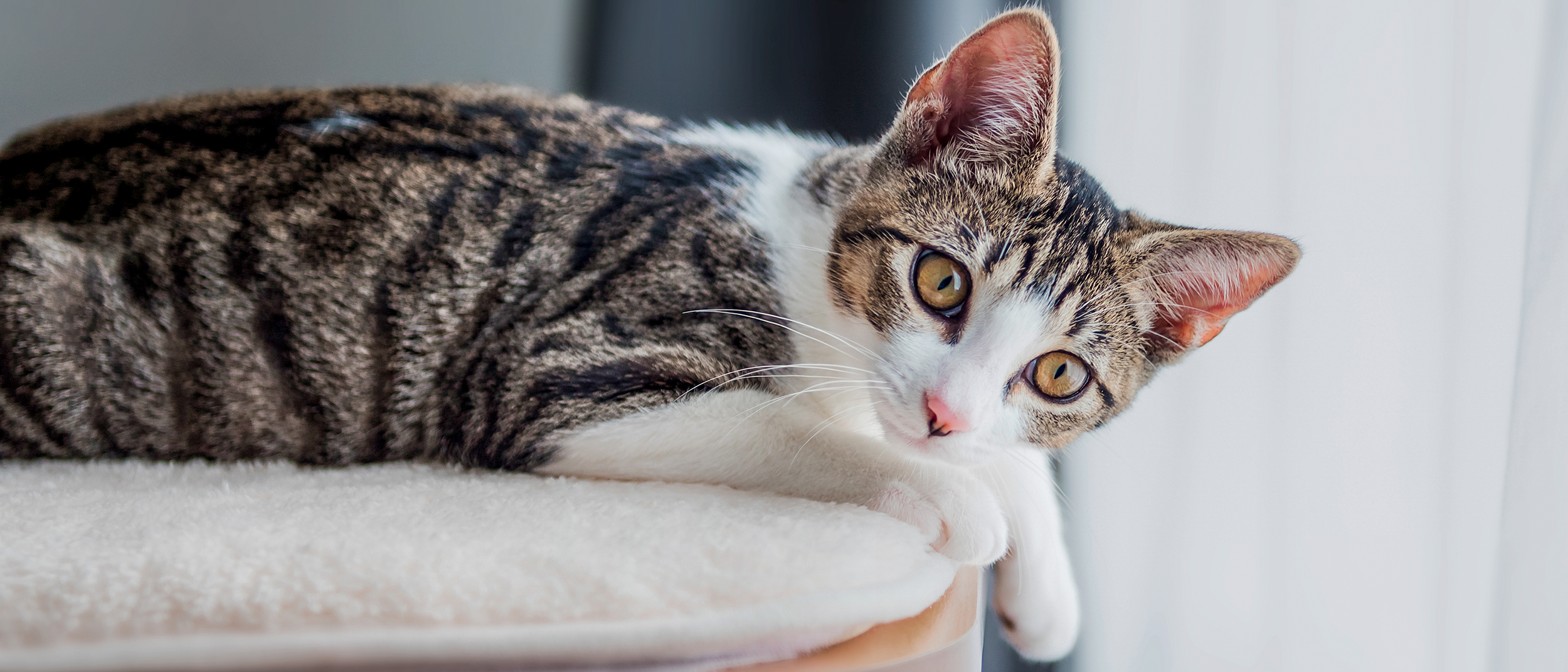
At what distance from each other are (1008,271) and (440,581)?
76 centimetres

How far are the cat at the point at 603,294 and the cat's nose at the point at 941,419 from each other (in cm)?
2

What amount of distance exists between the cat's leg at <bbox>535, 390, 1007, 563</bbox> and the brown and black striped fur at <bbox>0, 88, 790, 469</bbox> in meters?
→ 0.10

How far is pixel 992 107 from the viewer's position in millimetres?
1204

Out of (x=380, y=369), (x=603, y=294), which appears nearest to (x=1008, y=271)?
(x=603, y=294)

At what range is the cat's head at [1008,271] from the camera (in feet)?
3.61

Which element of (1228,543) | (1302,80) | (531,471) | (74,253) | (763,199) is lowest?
(1228,543)

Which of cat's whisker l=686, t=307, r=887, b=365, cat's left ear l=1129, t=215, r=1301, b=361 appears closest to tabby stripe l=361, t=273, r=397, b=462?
cat's whisker l=686, t=307, r=887, b=365

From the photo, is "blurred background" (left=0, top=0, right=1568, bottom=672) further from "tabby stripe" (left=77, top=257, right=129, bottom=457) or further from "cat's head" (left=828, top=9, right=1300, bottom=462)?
"tabby stripe" (left=77, top=257, right=129, bottom=457)

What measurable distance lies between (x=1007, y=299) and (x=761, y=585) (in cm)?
53

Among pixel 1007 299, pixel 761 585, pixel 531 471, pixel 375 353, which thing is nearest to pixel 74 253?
pixel 375 353

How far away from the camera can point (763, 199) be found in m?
1.41

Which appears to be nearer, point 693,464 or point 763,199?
point 693,464

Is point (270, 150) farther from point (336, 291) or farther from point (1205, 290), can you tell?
point (1205, 290)

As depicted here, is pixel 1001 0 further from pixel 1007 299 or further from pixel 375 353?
pixel 375 353
